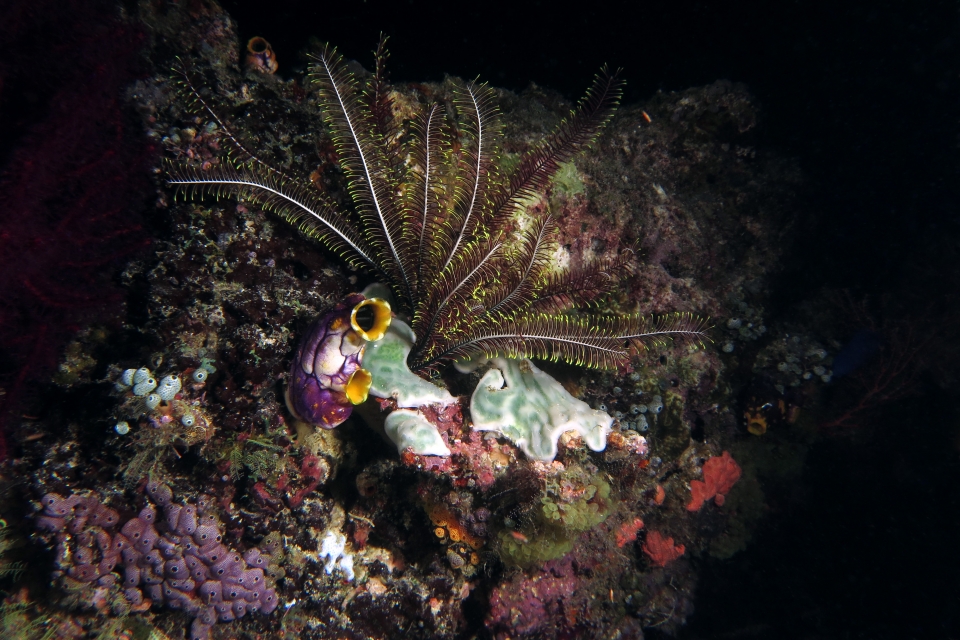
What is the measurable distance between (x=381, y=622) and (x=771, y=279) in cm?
714

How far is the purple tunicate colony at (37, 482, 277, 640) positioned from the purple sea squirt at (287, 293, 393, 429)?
1.11 m

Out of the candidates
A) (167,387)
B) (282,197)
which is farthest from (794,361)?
(167,387)

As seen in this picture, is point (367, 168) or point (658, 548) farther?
point (658, 548)

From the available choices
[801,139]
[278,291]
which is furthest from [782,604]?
[278,291]

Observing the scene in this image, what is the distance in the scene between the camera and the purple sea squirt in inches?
122

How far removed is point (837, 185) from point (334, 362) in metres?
8.95

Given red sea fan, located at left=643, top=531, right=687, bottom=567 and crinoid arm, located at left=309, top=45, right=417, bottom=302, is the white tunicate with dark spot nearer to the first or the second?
crinoid arm, located at left=309, top=45, right=417, bottom=302

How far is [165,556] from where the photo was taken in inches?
122

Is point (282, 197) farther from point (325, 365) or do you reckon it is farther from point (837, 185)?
point (837, 185)

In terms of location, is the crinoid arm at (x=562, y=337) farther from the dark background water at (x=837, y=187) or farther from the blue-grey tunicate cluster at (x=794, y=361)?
the dark background water at (x=837, y=187)

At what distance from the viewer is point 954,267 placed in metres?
6.55

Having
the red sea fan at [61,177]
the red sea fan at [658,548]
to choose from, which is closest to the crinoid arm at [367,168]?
the red sea fan at [61,177]

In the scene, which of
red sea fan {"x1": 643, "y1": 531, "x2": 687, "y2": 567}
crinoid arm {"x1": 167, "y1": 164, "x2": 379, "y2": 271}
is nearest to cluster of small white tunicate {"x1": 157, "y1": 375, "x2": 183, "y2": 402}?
crinoid arm {"x1": 167, "y1": 164, "x2": 379, "y2": 271}

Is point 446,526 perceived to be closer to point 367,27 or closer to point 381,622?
point 381,622
